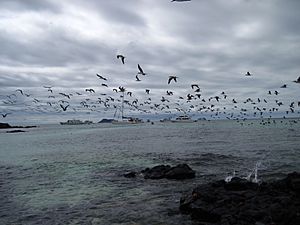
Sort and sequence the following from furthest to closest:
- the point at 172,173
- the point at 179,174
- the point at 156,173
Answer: the point at 156,173
the point at 172,173
the point at 179,174

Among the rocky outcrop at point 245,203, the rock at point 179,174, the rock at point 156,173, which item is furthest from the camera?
the rock at point 156,173

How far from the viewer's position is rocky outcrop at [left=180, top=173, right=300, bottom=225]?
44.1 feet

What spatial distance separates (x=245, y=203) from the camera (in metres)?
15.0

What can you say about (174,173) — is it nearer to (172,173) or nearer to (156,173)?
(172,173)

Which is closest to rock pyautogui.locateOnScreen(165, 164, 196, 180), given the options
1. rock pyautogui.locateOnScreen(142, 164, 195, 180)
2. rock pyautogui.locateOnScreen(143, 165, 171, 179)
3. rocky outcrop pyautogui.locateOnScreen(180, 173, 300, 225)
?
rock pyautogui.locateOnScreen(142, 164, 195, 180)

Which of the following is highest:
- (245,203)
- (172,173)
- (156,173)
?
(245,203)

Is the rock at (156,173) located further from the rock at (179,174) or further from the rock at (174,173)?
the rock at (179,174)

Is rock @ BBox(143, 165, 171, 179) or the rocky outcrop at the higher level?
the rocky outcrop

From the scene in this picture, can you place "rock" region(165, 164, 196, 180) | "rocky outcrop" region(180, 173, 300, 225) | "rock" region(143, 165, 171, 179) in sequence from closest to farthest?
"rocky outcrop" region(180, 173, 300, 225), "rock" region(165, 164, 196, 180), "rock" region(143, 165, 171, 179)

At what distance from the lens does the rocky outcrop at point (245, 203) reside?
13.4m

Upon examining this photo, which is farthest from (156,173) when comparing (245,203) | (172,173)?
(245,203)

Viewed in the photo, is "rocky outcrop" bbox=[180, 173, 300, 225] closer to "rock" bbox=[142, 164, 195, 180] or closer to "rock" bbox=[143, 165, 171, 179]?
"rock" bbox=[142, 164, 195, 180]

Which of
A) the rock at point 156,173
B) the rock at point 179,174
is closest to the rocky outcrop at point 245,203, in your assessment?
the rock at point 179,174

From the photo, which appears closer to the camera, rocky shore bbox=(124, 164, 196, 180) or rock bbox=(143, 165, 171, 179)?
rocky shore bbox=(124, 164, 196, 180)
